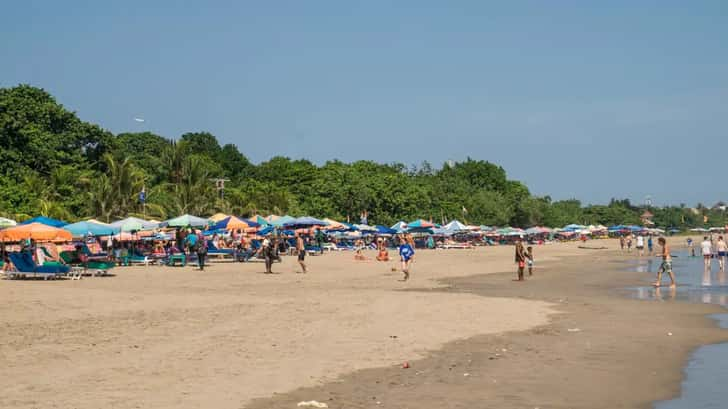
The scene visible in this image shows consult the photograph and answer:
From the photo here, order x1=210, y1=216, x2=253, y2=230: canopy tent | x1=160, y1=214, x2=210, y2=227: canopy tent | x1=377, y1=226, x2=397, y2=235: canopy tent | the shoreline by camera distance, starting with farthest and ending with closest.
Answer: x1=377, y1=226, x2=397, y2=235: canopy tent
x1=210, y1=216, x2=253, y2=230: canopy tent
x1=160, y1=214, x2=210, y2=227: canopy tent
the shoreline

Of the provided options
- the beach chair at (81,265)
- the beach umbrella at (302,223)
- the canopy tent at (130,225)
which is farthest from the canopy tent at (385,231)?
the beach chair at (81,265)

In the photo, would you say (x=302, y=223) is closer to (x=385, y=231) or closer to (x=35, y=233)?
(x=385, y=231)

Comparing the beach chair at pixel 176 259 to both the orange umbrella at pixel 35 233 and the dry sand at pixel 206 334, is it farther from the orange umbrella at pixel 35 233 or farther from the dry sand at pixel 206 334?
the dry sand at pixel 206 334

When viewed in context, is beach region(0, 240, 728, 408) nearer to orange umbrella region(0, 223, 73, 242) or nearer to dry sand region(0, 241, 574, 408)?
dry sand region(0, 241, 574, 408)

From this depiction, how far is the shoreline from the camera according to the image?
935cm

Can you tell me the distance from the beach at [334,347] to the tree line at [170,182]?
28.5 metres

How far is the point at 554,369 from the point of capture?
1134cm

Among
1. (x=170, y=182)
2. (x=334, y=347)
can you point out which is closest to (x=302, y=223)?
(x=170, y=182)

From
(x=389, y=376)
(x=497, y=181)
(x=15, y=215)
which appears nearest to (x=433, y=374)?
(x=389, y=376)

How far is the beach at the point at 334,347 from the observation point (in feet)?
30.7

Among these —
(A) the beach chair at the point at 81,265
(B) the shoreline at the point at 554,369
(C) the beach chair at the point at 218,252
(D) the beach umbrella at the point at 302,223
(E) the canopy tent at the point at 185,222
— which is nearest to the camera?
(B) the shoreline at the point at 554,369

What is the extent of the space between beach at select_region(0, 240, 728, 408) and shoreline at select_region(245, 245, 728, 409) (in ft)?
0.11

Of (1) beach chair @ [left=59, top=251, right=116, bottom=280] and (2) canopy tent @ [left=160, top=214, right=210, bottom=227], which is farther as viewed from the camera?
(2) canopy tent @ [left=160, top=214, right=210, bottom=227]

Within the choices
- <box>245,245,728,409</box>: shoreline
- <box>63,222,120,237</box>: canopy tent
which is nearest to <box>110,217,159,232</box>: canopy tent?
<box>63,222,120,237</box>: canopy tent
